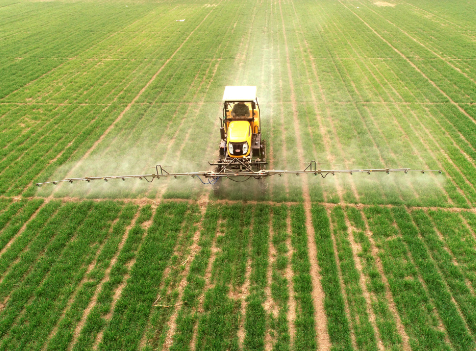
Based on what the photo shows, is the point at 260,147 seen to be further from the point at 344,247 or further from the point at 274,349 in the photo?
the point at 274,349

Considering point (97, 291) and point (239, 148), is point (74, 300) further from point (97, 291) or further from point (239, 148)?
point (239, 148)

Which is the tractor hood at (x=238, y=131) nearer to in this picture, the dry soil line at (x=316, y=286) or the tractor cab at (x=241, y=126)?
the tractor cab at (x=241, y=126)

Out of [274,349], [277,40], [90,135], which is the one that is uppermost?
[277,40]

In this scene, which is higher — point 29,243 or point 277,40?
point 277,40

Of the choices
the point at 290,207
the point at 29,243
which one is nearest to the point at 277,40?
the point at 290,207

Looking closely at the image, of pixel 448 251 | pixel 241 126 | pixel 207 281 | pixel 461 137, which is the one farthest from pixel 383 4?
pixel 207 281

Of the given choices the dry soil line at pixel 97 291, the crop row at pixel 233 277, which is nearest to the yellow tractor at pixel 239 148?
the crop row at pixel 233 277
